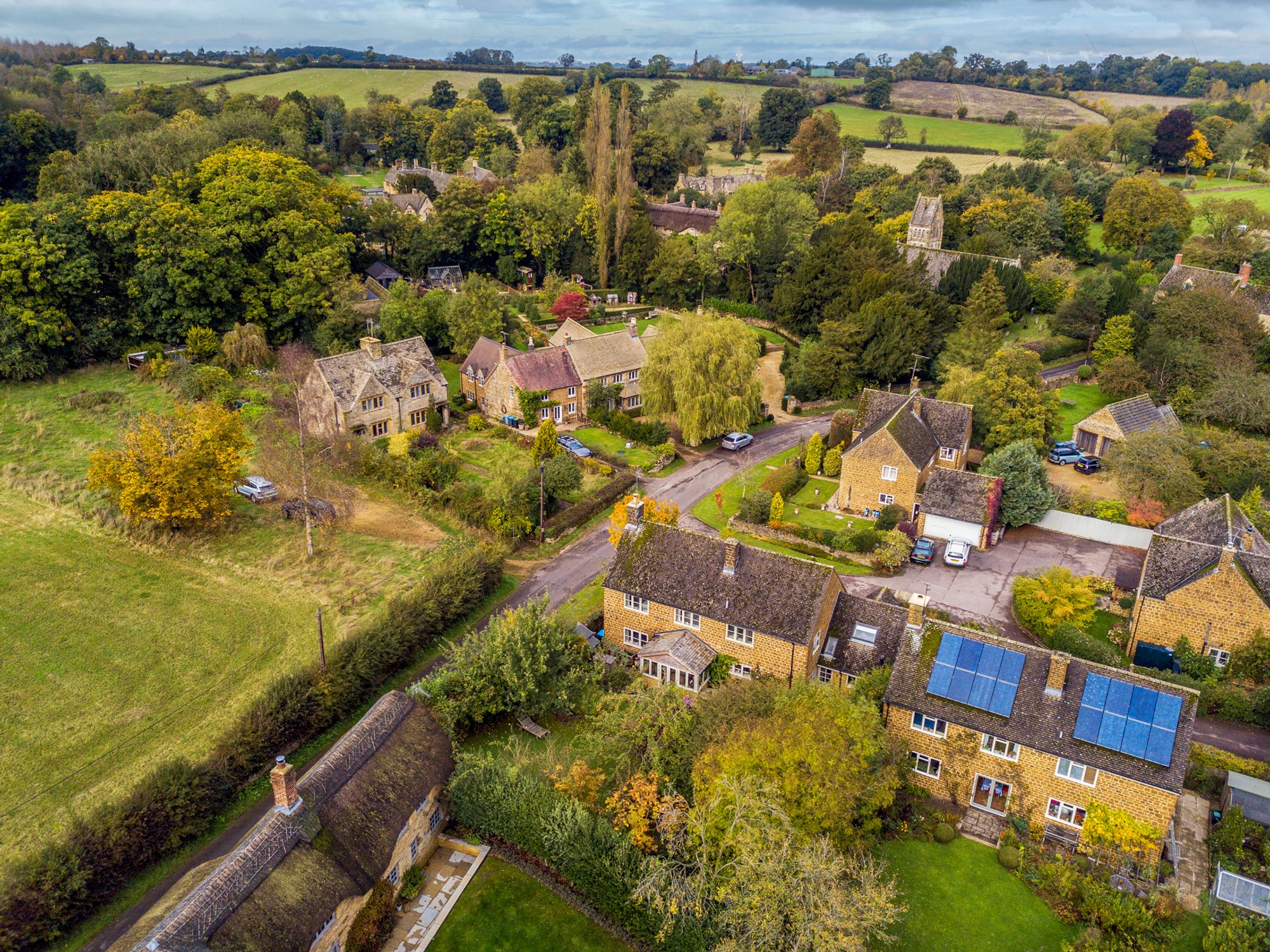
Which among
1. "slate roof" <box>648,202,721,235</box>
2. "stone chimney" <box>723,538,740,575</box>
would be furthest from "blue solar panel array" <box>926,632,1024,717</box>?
"slate roof" <box>648,202,721,235</box>

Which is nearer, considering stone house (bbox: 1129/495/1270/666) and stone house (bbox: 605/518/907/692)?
stone house (bbox: 605/518/907/692)

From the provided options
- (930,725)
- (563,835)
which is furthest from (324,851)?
(930,725)

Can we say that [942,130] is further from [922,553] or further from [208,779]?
[208,779]

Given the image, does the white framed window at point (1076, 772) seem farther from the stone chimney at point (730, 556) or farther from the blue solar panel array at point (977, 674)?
the stone chimney at point (730, 556)

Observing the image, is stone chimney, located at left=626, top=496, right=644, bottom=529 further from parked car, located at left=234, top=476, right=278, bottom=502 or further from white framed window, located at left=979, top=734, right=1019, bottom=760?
parked car, located at left=234, top=476, right=278, bottom=502

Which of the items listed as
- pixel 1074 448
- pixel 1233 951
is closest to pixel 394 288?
pixel 1074 448

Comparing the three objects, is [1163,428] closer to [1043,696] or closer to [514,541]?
[1043,696]

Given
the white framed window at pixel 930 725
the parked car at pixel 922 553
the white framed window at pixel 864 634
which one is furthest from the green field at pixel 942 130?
the white framed window at pixel 930 725
